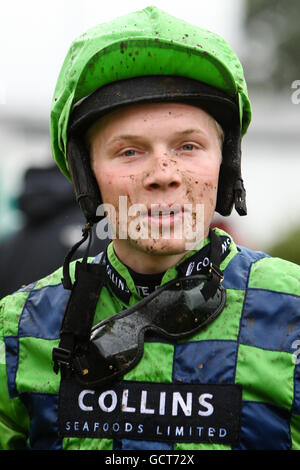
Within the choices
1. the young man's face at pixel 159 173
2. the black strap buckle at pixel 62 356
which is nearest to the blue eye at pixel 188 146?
the young man's face at pixel 159 173

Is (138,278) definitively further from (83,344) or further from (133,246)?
(83,344)

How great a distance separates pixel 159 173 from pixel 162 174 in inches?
0.4

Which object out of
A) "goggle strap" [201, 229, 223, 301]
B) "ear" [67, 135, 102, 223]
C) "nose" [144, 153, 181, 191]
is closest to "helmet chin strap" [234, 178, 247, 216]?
"goggle strap" [201, 229, 223, 301]

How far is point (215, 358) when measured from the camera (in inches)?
88.6

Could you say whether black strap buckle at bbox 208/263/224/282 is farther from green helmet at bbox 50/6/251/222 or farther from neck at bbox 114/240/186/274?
green helmet at bbox 50/6/251/222

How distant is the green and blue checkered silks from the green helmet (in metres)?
0.37

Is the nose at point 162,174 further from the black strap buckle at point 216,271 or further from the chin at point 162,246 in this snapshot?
the black strap buckle at point 216,271

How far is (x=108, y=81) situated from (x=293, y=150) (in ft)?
41.9

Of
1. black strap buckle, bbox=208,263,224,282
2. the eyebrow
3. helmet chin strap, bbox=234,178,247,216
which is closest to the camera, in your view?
the eyebrow

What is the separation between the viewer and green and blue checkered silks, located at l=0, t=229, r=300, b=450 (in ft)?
7.09

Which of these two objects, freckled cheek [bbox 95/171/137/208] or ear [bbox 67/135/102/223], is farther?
ear [bbox 67/135/102/223]

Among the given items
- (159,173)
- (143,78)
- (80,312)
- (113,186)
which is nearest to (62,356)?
(80,312)
